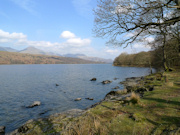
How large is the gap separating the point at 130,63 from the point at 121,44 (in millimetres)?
118529

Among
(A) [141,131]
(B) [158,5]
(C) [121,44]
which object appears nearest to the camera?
(A) [141,131]

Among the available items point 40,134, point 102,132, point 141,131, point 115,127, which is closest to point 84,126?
point 102,132

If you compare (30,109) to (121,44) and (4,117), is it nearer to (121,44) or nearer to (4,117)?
(4,117)

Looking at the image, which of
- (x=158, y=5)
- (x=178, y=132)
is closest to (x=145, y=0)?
(x=158, y=5)

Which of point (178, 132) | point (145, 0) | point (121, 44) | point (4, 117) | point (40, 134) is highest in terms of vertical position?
point (145, 0)

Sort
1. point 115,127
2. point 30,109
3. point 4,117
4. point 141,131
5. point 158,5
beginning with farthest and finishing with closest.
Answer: point 30,109, point 4,117, point 158,5, point 115,127, point 141,131

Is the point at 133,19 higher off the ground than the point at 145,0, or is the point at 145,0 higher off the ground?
the point at 145,0

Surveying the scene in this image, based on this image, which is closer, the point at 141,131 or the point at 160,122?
the point at 141,131

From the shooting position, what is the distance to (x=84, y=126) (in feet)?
18.1

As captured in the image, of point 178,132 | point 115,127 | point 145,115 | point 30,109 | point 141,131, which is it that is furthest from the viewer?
point 30,109

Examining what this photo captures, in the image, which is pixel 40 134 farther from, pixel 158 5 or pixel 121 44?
pixel 158 5

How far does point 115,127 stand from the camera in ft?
19.4

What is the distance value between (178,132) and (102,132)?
3023 millimetres

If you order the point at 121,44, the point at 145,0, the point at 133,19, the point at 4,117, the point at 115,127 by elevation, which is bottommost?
the point at 4,117
